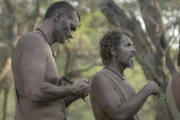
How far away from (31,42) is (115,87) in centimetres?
84

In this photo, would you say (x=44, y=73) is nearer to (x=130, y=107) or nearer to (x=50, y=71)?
(x=50, y=71)

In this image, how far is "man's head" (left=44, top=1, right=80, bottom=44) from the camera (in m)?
3.66

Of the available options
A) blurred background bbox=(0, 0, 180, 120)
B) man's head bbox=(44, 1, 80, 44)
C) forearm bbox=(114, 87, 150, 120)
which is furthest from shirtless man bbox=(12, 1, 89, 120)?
blurred background bbox=(0, 0, 180, 120)

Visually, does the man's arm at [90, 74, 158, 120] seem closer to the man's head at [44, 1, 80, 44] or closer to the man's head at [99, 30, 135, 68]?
the man's head at [99, 30, 135, 68]

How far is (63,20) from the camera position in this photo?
12.0ft

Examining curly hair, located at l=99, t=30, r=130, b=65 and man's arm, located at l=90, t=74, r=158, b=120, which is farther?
curly hair, located at l=99, t=30, r=130, b=65

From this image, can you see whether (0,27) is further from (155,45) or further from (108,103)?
(108,103)

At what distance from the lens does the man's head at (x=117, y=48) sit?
13.3 ft

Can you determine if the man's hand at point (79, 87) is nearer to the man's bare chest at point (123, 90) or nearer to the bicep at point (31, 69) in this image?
the bicep at point (31, 69)

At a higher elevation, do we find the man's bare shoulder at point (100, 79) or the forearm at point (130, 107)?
the man's bare shoulder at point (100, 79)

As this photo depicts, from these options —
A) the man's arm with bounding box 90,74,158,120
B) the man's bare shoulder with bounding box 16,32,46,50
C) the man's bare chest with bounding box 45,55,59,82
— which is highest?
the man's bare shoulder with bounding box 16,32,46,50

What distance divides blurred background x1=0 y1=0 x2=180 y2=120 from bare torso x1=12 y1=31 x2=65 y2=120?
38.9 inches

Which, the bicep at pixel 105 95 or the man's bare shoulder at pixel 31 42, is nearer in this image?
the man's bare shoulder at pixel 31 42

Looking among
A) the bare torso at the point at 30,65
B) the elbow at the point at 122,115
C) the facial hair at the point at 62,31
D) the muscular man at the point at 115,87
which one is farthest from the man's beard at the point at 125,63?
the bare torso at the point at 30,65
